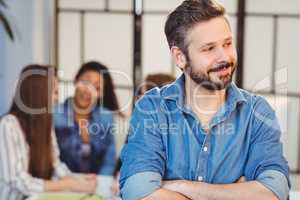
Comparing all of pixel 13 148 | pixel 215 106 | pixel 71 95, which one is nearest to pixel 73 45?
pixel 71 95

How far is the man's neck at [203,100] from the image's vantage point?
49.2 inches

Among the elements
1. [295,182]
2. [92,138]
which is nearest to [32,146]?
[92,138]

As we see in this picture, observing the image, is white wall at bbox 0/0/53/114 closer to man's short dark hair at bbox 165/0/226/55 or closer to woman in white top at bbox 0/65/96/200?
woman in white top at bbox 0/65/96/200

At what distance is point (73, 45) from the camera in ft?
6.39

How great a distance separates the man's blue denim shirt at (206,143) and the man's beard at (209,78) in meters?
0.05

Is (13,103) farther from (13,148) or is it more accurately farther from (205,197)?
(205,197)

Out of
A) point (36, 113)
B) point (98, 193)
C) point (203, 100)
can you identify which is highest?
point (203, 100)

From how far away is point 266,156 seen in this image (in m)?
1.17

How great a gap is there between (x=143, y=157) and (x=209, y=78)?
0.27 meters

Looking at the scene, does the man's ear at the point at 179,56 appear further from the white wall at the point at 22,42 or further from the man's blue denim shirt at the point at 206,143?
the white wall at the point at 22,42

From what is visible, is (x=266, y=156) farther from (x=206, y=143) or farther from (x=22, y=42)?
(x=22, y=42)

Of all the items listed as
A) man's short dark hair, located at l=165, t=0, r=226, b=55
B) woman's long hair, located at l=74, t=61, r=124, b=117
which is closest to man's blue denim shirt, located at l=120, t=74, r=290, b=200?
man's short dark hair, located at l=165, t=0, r=226, b=55

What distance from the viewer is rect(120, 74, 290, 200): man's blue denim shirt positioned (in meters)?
1.17

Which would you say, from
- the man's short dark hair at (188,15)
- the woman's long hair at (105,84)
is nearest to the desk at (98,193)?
the woman's long hair at (105,84)
